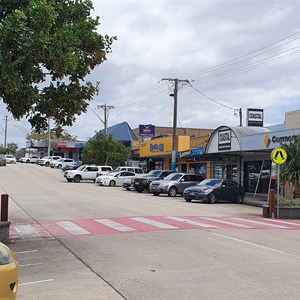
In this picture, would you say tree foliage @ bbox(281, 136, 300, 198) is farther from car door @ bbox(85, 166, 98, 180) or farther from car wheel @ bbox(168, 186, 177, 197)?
car door @ bbox(85, 166, 98, 180)

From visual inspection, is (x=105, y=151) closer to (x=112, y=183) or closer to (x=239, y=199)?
(x=112, y=183)

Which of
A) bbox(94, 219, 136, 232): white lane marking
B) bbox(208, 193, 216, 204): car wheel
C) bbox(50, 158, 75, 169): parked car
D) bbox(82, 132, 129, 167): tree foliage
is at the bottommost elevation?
bbox(94, 219, 136, 232): white lane marking

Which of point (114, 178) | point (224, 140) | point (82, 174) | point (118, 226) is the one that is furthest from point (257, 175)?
point (118, 226)

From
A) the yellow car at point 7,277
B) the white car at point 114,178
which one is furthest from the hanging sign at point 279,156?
the white car at point 114,178

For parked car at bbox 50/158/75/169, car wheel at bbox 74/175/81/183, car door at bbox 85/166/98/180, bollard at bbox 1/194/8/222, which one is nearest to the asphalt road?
bollard at bbox 1/194/8/222

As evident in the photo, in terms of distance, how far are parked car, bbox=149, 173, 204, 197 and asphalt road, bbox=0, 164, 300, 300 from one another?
1534cm

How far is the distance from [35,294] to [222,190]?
21900 mm

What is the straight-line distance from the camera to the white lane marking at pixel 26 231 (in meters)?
12.8

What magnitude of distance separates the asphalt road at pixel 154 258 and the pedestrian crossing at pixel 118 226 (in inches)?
1.1

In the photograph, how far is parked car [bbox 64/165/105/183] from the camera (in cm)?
4641

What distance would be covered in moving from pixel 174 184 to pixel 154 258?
22864 mm

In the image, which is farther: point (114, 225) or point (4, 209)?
point (114, 225)

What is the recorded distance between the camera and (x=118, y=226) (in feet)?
47.5

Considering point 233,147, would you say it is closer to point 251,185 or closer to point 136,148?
point 251,185
